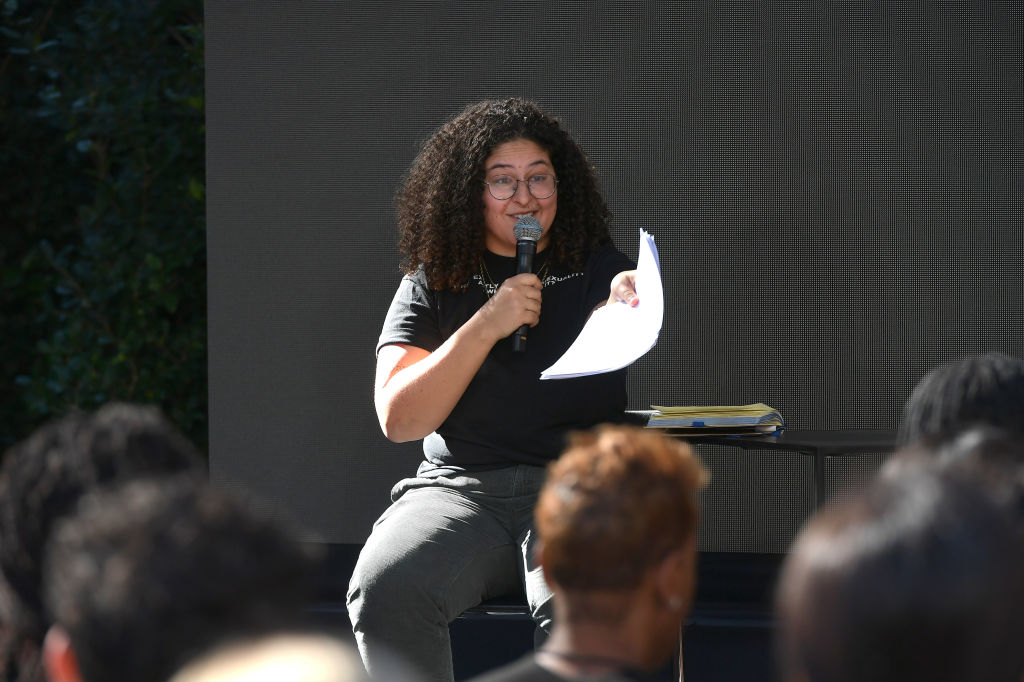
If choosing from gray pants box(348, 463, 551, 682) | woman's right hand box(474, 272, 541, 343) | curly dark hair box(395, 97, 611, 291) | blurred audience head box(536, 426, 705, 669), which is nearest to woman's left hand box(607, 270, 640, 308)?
woman's right hand box(474, 272, 541, 343)

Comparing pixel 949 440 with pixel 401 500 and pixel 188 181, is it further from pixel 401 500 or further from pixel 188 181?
pixel 188 181

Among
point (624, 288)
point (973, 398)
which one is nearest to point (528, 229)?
point (624, 288)

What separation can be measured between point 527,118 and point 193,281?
2.76 m

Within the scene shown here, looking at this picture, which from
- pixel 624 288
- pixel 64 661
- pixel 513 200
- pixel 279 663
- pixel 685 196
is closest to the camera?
pixel 279 663

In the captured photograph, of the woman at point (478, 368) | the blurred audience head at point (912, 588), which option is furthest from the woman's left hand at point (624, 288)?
the blurred audience head at point (912, 588)

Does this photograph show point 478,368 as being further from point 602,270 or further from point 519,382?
point 602,270

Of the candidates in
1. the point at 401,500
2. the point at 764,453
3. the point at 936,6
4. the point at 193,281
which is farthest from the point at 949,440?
the point at 193,281

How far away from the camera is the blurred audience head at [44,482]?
1146 millimetres

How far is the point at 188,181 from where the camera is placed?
4.80 metres

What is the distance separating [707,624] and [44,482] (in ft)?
8.11

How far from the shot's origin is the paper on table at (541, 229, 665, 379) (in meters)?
1.95

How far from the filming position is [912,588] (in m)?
0.77

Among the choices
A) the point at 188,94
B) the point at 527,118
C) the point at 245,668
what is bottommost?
the point at 245,668

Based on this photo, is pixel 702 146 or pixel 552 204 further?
pixel 702 146
